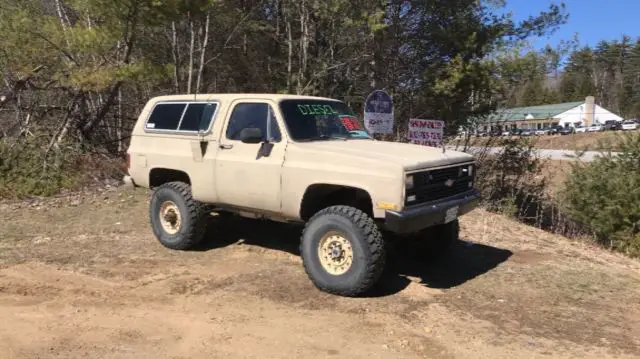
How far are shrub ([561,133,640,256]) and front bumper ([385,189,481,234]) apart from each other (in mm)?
6388

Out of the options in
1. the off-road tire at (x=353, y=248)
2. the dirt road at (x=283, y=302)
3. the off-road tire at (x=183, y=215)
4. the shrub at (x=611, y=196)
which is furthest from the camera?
the shrub at (x=611, y=196)

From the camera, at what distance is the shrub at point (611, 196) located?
11891 mm

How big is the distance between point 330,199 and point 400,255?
160 cm

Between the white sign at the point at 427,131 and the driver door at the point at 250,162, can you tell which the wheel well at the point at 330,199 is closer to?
the driver door at the point at 250,162

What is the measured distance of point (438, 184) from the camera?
6113 millimetres

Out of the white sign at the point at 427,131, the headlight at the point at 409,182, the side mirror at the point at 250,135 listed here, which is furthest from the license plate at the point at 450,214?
the white sign at the point at 427,131

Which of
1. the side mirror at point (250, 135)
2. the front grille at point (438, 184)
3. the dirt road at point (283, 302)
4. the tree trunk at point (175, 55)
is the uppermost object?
the tree trunk at point (175, 55)

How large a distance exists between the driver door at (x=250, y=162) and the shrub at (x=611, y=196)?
7777 mm

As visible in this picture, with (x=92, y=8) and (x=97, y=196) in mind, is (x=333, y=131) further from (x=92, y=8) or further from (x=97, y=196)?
(x=92, y=8)

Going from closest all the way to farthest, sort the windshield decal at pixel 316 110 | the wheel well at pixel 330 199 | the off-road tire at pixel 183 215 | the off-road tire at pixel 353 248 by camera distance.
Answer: the off-road tire at pixel 353 248 → the wheel well at pixel 330 199 → the windshield decal at pixel 316 110 → the off-road tire at pixel 183 215

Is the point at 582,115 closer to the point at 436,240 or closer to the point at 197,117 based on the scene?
the point at 436,240

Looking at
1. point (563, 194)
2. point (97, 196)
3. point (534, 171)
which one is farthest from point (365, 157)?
point (534, 171)

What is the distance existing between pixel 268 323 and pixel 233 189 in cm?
196

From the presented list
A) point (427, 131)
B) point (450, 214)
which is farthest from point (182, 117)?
point (427, 131)
